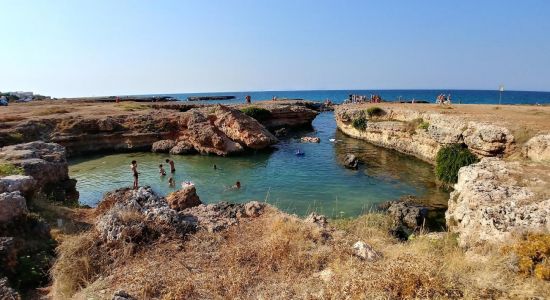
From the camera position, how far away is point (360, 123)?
136 feet

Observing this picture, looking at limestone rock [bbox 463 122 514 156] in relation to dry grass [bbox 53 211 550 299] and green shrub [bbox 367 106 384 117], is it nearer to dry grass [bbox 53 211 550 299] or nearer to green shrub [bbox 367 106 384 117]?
dry grass [bbox 53 211 550 299]

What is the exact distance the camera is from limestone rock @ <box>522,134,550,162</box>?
16.4m

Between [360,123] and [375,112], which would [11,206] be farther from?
[375,112]

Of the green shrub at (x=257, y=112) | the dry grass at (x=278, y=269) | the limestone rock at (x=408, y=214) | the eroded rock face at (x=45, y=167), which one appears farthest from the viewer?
the green shrub at (x=257, y=112)

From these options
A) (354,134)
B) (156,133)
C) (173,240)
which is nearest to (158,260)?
(173,240)

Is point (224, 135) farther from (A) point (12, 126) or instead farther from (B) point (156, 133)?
(A) point (12, 126)

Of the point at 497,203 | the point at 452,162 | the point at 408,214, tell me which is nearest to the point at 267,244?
the point at 497,203

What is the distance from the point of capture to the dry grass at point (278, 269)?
6.19 metres

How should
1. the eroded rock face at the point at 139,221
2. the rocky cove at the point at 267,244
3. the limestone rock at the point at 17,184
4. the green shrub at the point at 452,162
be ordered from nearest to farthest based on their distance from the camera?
the rocky cove at the point at 267,244, the eroded rock face at the point at 139,221, the limestone rock at the point at 17,184, the green shrub at the point at 452,162

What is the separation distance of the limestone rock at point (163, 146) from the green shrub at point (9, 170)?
67.3 feet

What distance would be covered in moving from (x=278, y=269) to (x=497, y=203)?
7.81m

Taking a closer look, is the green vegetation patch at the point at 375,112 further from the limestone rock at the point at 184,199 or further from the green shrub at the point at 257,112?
the limestone rock at the point at 184,199

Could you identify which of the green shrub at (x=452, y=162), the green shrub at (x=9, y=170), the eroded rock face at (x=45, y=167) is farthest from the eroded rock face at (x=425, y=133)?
the green shrub at (x=9, y=170)

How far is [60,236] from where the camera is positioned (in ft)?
31.3
